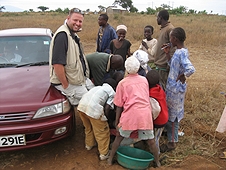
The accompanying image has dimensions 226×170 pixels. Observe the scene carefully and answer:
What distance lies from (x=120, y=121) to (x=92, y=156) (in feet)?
2.42

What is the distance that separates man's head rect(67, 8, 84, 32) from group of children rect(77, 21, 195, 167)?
2.64 ft

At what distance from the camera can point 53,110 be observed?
2.77 meters

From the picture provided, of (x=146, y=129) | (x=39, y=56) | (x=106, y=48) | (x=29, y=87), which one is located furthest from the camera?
(x=106, y=48)

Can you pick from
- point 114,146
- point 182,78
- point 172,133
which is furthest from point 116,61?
point 172,133

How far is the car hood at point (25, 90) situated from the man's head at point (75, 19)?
839 mm

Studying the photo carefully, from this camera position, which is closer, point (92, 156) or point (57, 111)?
point (57, 111)

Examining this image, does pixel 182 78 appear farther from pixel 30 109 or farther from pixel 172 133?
pixel 30 109

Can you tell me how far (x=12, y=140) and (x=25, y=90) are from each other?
2.12ft

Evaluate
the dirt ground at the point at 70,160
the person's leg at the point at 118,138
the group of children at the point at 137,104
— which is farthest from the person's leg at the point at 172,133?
the person's leg at the point at 118,138

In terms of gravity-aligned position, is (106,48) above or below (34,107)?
above

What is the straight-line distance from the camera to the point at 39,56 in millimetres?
3834

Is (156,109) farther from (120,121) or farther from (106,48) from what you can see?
(106,48)

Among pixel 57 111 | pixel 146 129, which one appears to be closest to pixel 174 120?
pixel 146 129

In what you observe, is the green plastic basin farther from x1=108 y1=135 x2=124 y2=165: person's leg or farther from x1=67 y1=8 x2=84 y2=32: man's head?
x1=67 y1=8 x2=84 y2=32: man's head
